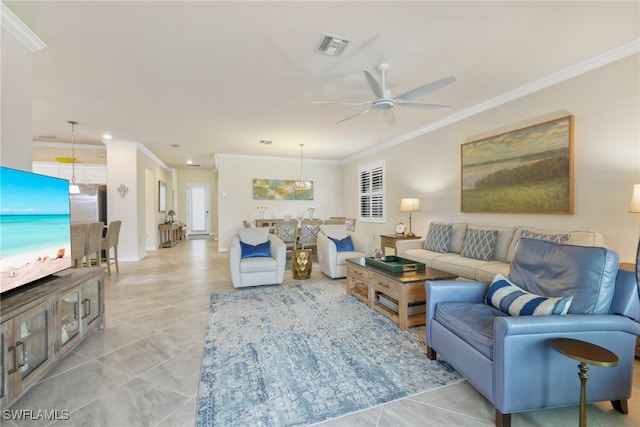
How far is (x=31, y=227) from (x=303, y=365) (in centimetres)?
218

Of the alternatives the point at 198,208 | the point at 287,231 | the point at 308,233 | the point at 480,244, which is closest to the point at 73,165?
the point at 287,231

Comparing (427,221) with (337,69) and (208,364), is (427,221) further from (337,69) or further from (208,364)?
(208,364)

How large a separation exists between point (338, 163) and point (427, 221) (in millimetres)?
4290

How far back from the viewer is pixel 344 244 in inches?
195

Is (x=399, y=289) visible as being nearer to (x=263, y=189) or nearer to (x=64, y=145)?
(x=263, y=189)

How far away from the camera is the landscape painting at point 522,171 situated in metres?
3.24

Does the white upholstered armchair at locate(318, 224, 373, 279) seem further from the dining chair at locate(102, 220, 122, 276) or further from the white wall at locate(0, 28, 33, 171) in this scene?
the dining chair at locate(102, 220, 122, 276)

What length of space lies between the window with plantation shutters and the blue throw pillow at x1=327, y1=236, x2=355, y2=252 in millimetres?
2180

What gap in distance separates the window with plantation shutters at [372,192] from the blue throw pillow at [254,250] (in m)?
3.45

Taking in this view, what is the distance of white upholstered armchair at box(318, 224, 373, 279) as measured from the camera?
4.66 metres

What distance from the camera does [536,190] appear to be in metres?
3.51

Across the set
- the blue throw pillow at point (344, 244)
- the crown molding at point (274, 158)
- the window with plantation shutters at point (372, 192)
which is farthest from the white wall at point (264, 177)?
the blue throw pillow at point (344, 244)

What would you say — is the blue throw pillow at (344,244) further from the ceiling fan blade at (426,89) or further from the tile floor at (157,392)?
the ceiling fan blade at (426,89)

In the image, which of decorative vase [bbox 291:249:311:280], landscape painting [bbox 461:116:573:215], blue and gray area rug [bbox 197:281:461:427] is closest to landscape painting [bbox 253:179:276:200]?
decorative vase [bbox 291:249:311:280]
